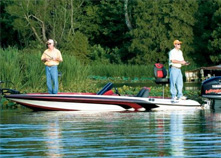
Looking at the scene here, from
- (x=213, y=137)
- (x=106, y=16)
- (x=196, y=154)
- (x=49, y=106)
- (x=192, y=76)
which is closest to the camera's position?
(x=196, y=154)

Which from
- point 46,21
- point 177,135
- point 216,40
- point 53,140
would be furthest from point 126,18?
point 53,140

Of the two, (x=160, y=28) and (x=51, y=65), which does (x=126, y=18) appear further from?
(x=51, y=65)

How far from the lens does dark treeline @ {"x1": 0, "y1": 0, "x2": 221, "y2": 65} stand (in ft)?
211

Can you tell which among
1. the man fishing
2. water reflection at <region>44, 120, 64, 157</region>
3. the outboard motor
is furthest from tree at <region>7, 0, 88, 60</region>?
water reflection at <region>44, 120, 64, 157</region>

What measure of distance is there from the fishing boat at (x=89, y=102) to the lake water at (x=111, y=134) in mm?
694

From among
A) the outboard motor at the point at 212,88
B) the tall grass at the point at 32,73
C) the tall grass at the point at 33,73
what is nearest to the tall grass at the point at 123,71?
the tall grass at the point at 33,73

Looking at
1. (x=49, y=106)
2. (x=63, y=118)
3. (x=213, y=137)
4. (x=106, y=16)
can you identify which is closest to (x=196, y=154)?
(x=213, y=137)

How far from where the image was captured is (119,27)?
7238 centimetres

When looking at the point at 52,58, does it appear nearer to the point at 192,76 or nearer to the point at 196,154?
the point at 196,154

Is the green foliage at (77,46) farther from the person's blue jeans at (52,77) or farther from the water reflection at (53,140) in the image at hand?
the water reflection at (53,140)

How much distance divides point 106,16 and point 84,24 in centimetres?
208

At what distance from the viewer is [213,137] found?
1306 centimetres

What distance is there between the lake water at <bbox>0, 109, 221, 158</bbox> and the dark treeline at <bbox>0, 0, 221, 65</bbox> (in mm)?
42835

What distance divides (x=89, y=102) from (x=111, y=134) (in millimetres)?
6095
